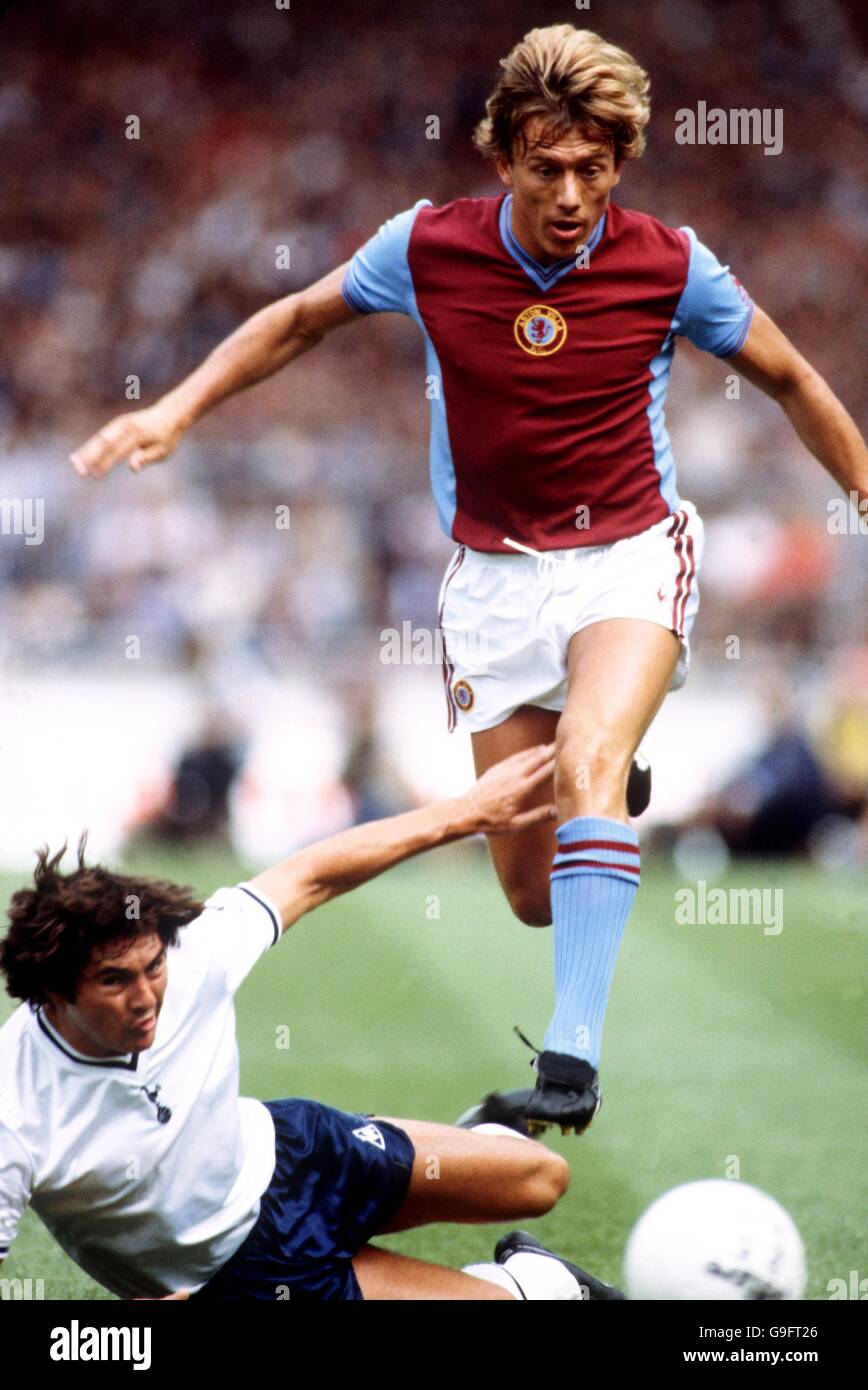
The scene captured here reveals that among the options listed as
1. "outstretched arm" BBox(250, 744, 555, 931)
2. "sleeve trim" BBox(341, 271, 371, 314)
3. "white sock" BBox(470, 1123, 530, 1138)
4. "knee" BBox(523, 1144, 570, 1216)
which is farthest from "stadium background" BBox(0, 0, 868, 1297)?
"sleeve trim" BBox(341, 271, 371, 314)

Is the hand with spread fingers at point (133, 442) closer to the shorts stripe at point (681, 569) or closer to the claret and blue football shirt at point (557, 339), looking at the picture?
the claret and blue football shirt at point (557, 339)

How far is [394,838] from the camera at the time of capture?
394 cm

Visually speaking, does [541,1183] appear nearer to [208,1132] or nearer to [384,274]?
[208,1132]

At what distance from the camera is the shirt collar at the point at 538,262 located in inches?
165

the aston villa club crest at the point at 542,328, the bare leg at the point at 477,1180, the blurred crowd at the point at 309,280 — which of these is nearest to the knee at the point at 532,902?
the bare leg at the point at 477,1180

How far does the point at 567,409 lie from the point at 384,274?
531mm

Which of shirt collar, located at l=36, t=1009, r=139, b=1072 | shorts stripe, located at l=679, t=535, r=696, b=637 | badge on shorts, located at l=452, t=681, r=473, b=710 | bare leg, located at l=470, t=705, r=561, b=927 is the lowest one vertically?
shirt collar, located at l=36, t=1009, r=139, b=1072

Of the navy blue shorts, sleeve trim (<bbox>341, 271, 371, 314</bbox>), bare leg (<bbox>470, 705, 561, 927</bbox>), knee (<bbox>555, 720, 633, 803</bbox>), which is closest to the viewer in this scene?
the navy blue shorts

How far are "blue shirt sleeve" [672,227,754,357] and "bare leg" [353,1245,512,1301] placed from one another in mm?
2147

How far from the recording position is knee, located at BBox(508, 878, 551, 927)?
4.77 m

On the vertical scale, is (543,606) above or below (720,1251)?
above

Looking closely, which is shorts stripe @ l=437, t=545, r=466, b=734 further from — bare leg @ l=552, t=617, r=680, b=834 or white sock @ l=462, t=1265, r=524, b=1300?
white sock @ l=462, t=1265, r=524, b=1300

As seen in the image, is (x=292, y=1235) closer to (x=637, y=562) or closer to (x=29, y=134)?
(x=637, y=562)

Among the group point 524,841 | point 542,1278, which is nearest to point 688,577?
point 524,841
